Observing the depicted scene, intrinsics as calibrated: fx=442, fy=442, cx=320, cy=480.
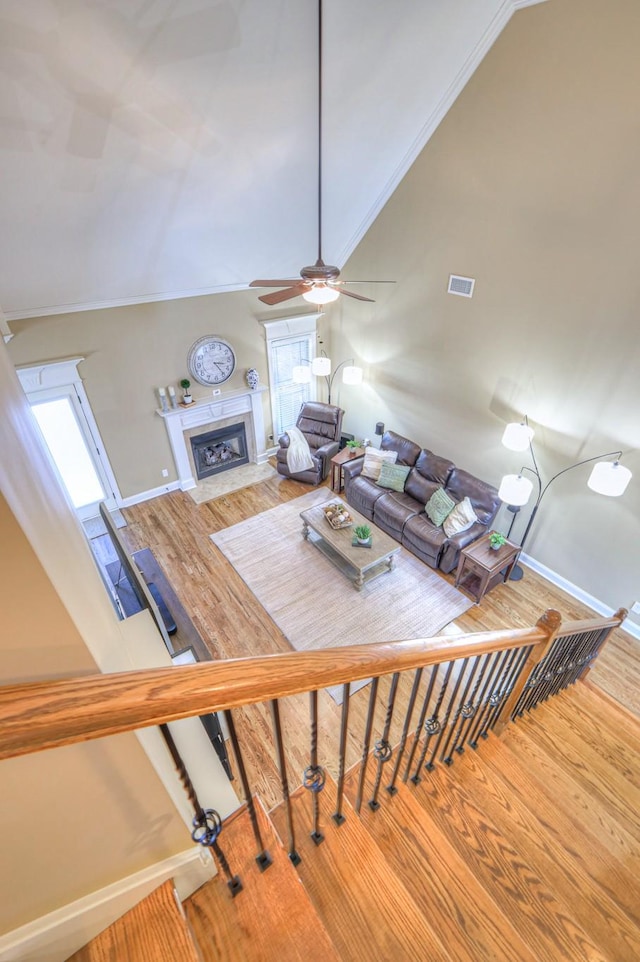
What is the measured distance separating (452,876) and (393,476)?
16.2 feet

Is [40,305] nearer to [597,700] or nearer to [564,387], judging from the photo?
[564,387]

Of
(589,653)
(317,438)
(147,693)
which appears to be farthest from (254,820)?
(317,438)

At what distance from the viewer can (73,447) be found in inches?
235

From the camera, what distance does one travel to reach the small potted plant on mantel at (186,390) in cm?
643

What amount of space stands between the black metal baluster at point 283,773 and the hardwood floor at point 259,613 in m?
2.38

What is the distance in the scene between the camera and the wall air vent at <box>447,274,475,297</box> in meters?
5.36

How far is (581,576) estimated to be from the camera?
17.0 feet

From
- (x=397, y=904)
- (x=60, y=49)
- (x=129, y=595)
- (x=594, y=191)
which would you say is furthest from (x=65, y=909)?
(x=594, y=191)

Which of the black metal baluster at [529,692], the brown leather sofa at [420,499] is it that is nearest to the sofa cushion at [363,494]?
the brown leather sofa at [420,499]

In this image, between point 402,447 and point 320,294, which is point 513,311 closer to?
point 402,447

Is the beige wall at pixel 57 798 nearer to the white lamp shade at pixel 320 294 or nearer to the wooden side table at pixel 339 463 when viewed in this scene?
the white lamp shade at pixel 320 294

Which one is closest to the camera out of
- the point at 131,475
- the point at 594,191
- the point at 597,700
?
the point at 597,700

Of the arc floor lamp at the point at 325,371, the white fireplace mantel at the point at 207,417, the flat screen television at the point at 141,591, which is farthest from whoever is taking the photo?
the arc floor lamp at the point at 325,371

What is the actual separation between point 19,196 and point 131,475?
375cm
